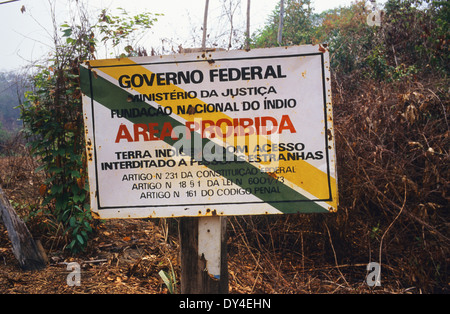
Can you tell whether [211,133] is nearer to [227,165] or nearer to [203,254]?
[227,165]

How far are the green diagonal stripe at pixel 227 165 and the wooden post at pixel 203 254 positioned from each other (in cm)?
28

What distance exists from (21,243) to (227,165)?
2364 millimetres

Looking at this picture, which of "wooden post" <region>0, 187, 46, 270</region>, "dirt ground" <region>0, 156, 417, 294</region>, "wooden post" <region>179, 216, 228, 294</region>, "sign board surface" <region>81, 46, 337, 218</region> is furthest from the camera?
"wooden post" <region>0, 187, 46, 270</region>

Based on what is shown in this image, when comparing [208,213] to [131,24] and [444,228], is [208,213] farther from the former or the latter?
[131,24]

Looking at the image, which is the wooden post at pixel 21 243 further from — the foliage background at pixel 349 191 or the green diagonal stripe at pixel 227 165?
the green diagonal stripe at pixel 227 165

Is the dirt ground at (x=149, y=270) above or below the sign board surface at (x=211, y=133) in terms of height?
A: below

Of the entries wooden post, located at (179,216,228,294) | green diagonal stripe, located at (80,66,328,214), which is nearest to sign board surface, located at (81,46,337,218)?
green diagonal stripe, located at (80,66,328,214)

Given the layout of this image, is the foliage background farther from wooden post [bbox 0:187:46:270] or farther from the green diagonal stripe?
the green diagonal stripe

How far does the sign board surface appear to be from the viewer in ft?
6.02

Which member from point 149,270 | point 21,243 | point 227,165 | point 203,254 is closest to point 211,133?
point 227,165

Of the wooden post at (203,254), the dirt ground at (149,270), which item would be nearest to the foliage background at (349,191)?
the dirt ground at (149,270)

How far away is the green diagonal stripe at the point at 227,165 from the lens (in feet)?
6.06

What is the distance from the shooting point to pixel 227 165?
6.10 ft

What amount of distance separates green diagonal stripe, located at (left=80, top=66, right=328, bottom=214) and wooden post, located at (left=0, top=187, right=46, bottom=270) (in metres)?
1.98
